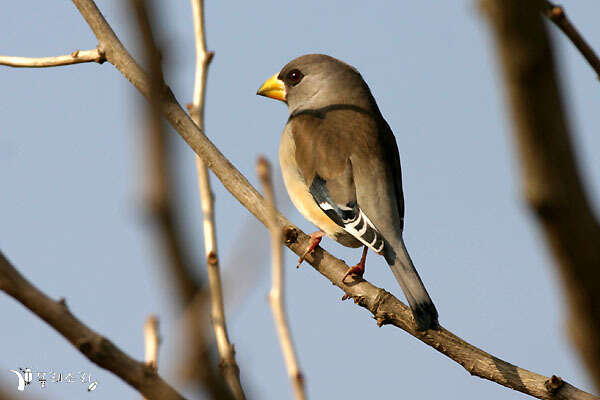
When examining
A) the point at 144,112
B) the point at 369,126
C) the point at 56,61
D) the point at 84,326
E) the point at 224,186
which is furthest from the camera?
the point at 369,126

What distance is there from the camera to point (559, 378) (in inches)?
130

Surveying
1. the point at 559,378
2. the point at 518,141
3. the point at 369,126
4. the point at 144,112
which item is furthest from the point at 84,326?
the point at 369,126

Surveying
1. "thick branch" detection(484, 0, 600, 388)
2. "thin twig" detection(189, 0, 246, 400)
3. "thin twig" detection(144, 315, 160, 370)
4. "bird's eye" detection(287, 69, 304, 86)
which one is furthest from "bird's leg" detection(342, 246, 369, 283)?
"thick branch" detection(484, 0, 600, 388)

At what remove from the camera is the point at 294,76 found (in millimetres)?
6699

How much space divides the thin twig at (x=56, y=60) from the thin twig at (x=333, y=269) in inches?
2.2

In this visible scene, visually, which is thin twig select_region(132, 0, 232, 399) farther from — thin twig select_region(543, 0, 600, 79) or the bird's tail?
the bird's tail

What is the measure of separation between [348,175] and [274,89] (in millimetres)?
1791

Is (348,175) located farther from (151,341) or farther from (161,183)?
(161,183)

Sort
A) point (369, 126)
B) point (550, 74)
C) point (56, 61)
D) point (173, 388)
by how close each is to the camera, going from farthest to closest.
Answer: point (369, 126) → point (56, 61) → point (173, 388) → point (550, 74)

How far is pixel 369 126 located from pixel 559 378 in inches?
117

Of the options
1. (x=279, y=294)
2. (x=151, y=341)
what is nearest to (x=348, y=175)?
(x=151, y=341)

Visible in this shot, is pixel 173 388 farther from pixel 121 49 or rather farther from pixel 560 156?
pixel 121 49

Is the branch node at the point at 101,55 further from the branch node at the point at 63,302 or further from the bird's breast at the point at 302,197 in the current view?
the bird's breast at the point at 302,197

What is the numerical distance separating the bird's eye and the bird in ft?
1.00
